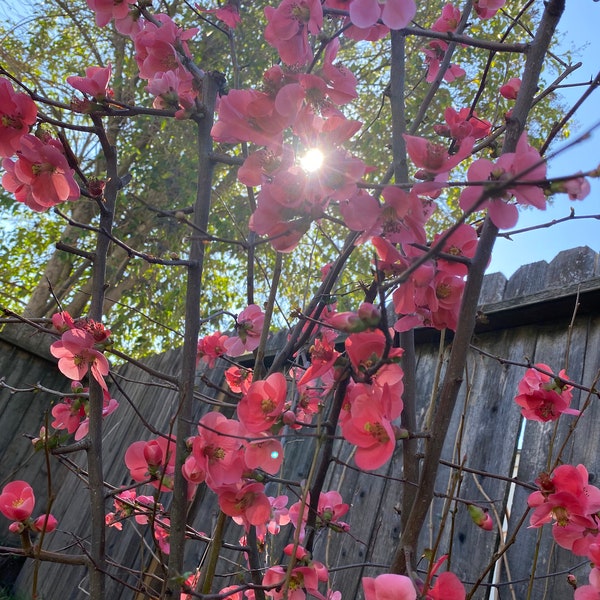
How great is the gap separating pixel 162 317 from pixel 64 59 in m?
2.65

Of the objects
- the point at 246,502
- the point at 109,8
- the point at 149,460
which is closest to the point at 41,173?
the point at 109,8

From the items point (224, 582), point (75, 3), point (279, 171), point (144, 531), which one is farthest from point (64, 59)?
point (279, 171)

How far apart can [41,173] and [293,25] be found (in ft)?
1.46

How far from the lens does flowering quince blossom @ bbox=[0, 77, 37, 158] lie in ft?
2.82

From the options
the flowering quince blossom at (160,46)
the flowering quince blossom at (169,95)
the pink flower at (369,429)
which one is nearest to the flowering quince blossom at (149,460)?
the pink flower at (369,429)

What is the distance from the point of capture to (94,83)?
3.10ft

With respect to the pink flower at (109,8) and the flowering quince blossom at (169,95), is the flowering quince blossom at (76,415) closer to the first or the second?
the flowering quince blossom at (169,95)

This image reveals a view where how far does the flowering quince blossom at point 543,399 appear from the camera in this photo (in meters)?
0.96

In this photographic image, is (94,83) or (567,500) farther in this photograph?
(94,83)

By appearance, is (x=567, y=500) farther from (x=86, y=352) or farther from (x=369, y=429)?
(x=86, y=352)

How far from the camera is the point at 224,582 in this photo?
193cm

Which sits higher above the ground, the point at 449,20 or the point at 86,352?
the point at 449,20

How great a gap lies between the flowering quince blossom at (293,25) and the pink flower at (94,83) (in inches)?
11.1

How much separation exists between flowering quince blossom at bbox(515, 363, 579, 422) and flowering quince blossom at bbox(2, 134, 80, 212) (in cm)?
80
